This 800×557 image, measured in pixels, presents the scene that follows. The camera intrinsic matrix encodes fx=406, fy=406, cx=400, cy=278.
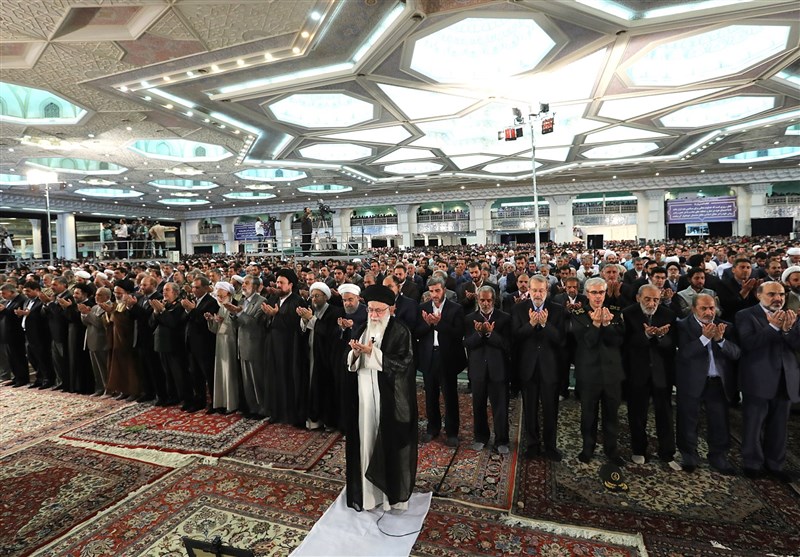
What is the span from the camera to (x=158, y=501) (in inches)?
125

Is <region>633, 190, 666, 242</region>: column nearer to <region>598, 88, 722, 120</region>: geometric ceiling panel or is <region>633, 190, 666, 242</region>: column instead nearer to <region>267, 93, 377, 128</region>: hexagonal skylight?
<region>598, 88, 722, 120</region>: geometric ceiling panel

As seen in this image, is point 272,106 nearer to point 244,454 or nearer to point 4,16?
point 4,16

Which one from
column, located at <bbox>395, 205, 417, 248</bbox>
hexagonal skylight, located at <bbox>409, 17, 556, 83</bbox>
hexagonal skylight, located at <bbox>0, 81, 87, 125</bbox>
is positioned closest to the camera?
hexagonal skylight, located at <bbox>409, 17, 556, 83</bbox>

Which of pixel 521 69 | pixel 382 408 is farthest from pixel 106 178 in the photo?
pixel 382 408

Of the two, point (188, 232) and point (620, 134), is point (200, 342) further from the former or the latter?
point (188, 232)

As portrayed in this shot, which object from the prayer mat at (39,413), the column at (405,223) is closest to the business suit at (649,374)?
the prayer mat at (39,413)

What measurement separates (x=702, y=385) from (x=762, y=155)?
2394cm

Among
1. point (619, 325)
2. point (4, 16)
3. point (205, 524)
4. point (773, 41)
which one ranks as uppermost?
point (773, 41)

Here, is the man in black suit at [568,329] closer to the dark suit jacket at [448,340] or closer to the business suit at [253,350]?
the dark suit jacket at [448,340]

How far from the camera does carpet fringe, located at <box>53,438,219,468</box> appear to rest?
3732 mm

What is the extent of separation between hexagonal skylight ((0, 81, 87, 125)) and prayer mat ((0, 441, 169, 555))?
32.9 feet

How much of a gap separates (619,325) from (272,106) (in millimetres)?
10476

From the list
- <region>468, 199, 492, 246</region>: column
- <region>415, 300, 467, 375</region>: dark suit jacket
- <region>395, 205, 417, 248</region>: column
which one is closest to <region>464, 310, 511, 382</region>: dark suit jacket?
<region>415, 300, 467, 375</region>: dark suit jacket

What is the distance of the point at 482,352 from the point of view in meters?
3.72
